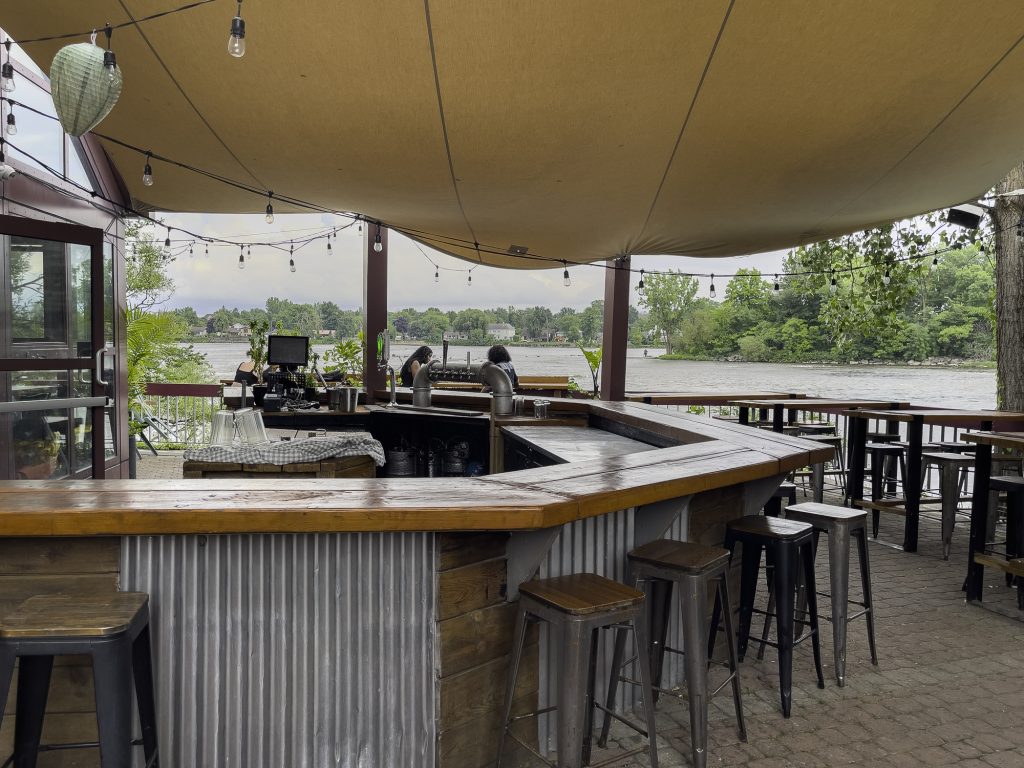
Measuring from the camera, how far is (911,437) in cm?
538

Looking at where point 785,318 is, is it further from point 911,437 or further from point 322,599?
point 322,599

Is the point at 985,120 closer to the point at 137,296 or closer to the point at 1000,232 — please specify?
the point at 1000,232

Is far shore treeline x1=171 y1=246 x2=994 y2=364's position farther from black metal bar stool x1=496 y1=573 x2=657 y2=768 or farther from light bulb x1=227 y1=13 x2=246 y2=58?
black metal bar stool x1=496 y1=573 x2=657 y2=768

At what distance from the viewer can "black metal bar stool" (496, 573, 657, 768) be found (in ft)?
6.44

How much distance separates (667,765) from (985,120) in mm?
3674

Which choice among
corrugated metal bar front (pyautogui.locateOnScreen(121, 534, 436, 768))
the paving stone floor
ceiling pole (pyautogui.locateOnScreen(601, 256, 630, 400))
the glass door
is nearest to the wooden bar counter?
corrugated metal bar front (pyautogui.locateOnScreen(121, 534, 436, 768))

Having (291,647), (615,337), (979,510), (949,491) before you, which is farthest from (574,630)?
(615,337)

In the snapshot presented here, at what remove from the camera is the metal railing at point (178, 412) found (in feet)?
32.1

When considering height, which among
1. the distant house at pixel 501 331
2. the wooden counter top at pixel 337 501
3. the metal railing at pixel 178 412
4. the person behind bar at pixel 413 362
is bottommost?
the metal railing at pixel 178 412

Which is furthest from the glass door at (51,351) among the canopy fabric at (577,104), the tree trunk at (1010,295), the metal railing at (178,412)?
the tree trunk at (1010,295)

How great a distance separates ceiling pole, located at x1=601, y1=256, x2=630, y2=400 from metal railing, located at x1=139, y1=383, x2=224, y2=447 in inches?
205

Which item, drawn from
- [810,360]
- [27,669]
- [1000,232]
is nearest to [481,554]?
[27,669]

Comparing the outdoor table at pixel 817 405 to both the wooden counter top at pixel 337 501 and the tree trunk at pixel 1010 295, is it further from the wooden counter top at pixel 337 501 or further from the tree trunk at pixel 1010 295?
the wooden counter top at pixel 337 501

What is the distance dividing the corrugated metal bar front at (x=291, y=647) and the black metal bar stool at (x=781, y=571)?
145 cm
